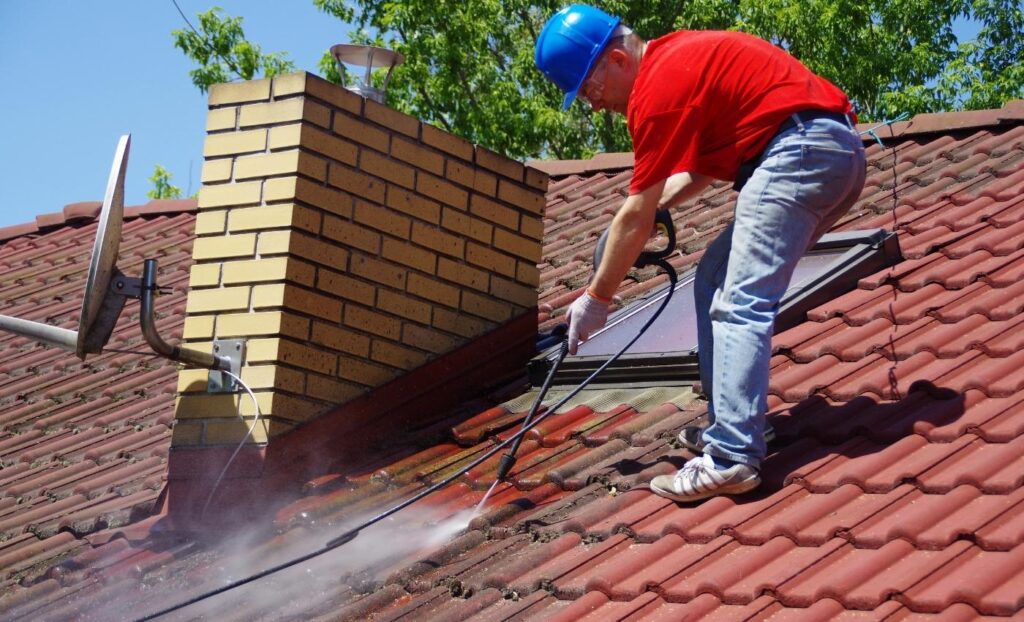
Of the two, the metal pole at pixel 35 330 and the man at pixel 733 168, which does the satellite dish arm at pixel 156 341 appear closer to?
the metal pole at pixel 35 330

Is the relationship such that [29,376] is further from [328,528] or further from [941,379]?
[941,379]

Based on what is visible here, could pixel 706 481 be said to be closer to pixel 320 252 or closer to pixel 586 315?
pixel 586 315

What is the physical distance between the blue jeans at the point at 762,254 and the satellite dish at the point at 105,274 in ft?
6.85

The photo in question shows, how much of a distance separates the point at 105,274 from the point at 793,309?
2.49 m

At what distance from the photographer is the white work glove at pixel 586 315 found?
12.9 ft

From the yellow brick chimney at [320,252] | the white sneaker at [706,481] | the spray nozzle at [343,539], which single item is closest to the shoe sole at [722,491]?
the white sneaker at [706,481]

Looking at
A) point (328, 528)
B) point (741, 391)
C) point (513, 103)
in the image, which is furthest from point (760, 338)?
point (513, 103)

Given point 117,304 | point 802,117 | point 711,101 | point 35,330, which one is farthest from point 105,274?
point 802,117

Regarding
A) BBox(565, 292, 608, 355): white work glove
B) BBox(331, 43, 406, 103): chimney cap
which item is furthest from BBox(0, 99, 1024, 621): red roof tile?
BBox(331, 43, 406, 103): chimney cap

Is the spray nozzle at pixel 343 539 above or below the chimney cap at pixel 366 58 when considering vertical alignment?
below

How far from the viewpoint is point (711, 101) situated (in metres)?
3.71

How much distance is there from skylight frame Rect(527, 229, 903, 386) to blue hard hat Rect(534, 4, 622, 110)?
117 centimetres

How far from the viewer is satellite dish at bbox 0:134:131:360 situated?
4.39 m

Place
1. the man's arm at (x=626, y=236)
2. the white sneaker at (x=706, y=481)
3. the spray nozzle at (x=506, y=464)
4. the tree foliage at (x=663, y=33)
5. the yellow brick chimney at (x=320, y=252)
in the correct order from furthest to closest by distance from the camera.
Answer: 1. the tree foliage at (x=663, y=33)
2. the yellow brick chimney at (x=320, y=252)
3. the spray nozzle at (x=506, y=464)
4. the man's arm at (x=626, y=236)
5. the white sneaker at (x=706, y=481)
